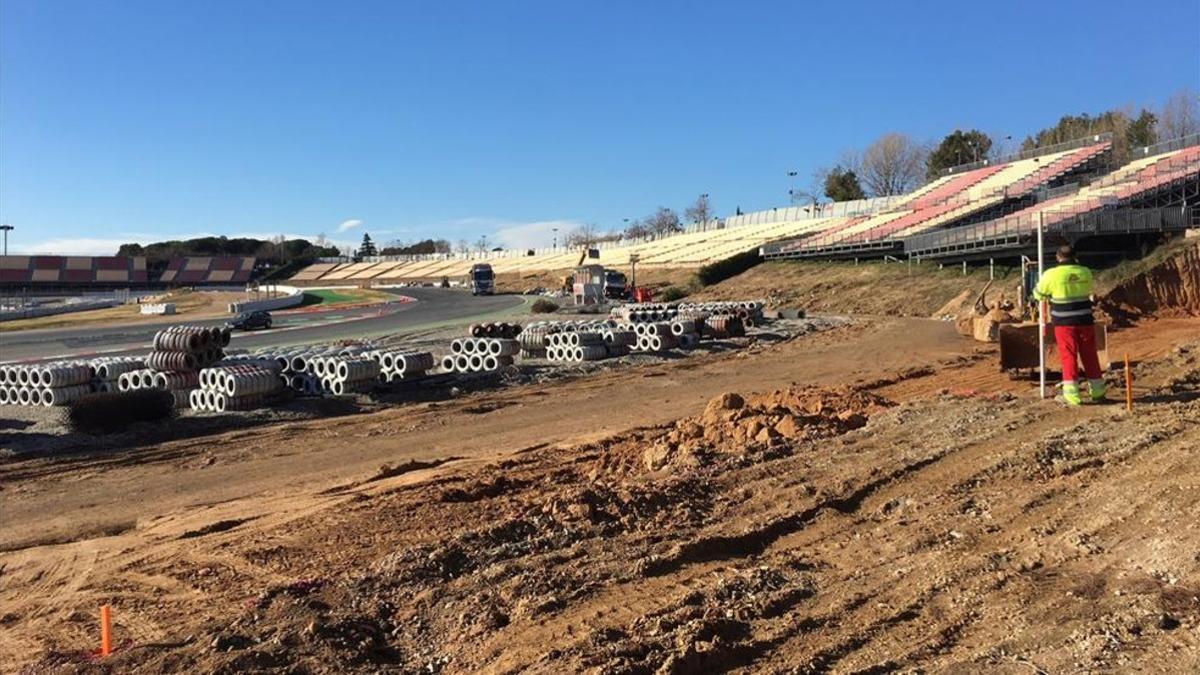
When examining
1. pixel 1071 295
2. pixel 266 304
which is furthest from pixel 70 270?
pixel 1071 295

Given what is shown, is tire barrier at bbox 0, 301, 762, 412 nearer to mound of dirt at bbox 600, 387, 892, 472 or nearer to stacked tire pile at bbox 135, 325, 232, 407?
→ stacked tire pile at bbox 135, 325, 232, 407

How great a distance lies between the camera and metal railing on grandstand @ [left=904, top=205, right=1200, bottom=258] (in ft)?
125

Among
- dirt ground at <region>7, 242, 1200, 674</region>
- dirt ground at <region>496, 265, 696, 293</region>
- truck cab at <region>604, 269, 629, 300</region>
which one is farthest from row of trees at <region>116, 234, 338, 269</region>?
dirt ground at <region>7, 242, 1200, 674</region>

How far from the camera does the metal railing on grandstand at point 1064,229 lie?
3809 cm

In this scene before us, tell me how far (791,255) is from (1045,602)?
2394 inches

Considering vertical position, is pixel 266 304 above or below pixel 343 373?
above

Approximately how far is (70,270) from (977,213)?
130m

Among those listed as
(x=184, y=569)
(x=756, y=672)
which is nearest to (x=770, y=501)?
(x=756, y=672)

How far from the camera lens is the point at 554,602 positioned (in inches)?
222

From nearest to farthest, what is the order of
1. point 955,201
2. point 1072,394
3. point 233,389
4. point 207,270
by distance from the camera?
point 1072,394 → point 233,389 → point 955,201 → point 207,270

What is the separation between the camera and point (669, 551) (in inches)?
256

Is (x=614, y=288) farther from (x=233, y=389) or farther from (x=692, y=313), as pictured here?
(x=233, y=389)

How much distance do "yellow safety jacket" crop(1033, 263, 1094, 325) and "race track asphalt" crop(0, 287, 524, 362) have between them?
104ft

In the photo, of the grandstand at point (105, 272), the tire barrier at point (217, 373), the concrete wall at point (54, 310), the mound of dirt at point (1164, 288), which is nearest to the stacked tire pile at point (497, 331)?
the tire barrier at point (217, 373)
